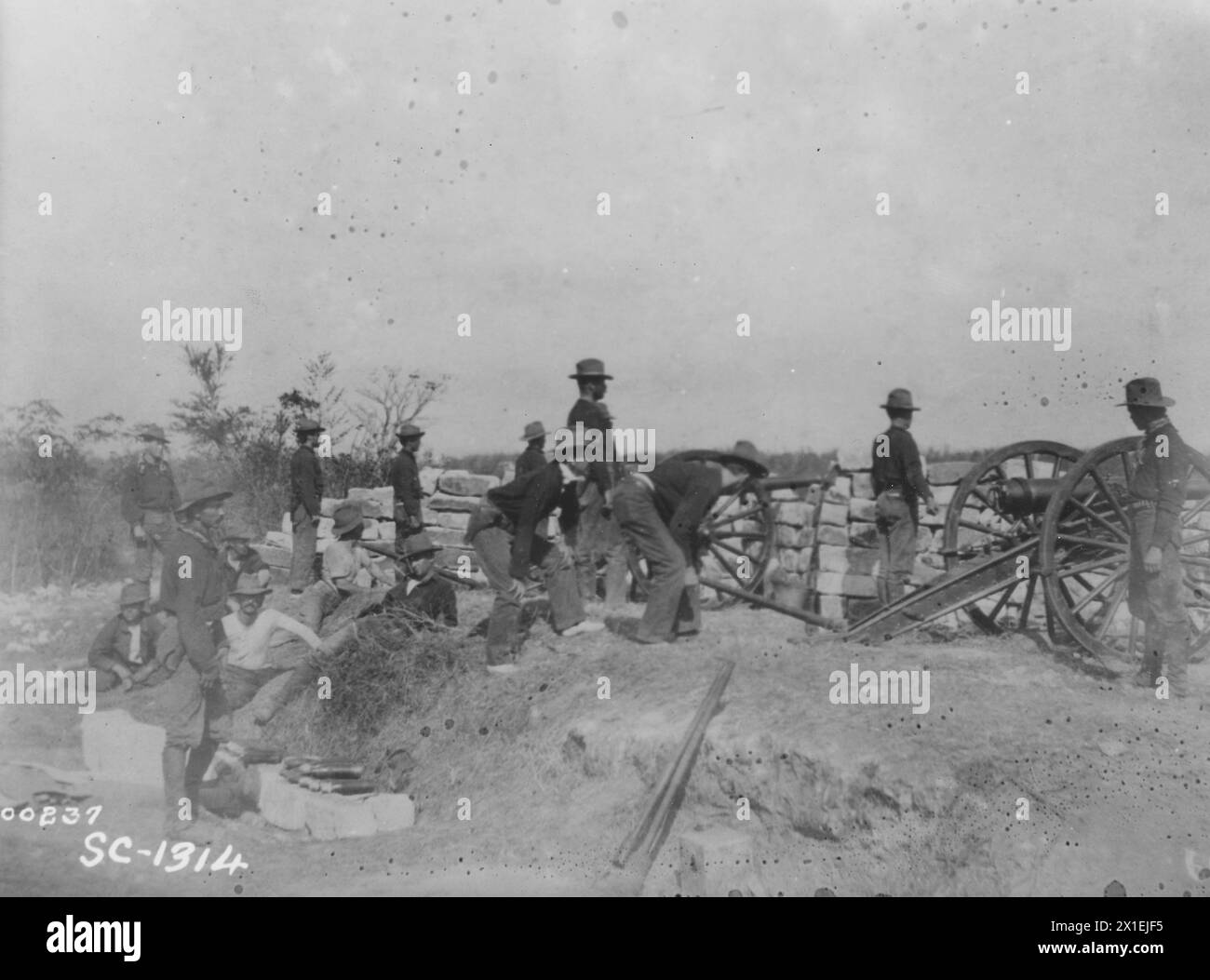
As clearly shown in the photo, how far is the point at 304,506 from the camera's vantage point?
22.5ft

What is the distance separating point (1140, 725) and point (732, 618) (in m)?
2.84

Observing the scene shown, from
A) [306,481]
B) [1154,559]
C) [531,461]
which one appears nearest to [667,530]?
[531,461]

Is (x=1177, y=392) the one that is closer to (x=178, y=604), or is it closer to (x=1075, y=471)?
(x=1075, y=471)

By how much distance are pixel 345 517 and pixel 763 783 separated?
3.38 metres

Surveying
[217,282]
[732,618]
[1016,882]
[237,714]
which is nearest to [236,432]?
[217,282]

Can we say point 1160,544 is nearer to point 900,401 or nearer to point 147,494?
point 900,401

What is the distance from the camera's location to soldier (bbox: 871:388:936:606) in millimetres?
7289

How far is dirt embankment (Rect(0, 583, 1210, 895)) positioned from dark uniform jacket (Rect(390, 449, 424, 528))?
4.35 feet

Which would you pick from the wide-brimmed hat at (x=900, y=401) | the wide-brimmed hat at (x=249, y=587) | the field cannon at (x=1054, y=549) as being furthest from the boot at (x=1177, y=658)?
the wide-brimmed hat at (x=249, y=587)

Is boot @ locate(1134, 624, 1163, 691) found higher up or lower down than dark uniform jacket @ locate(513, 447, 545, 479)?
lower down

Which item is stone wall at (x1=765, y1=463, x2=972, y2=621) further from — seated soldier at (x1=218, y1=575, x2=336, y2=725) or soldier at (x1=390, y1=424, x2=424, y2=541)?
seated soldier at (x1=218, y1=575, x2=336, y2=725)

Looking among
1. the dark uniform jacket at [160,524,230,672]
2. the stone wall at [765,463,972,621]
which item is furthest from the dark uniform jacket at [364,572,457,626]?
the stone wall at [765,463,972,621]

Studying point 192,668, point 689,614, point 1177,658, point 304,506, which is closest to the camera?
point 1177,658

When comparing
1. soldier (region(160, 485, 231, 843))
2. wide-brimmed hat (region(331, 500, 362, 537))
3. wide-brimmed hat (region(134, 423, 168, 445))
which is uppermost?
wide-brimmed hat (region(134, 423, 168, 445))
